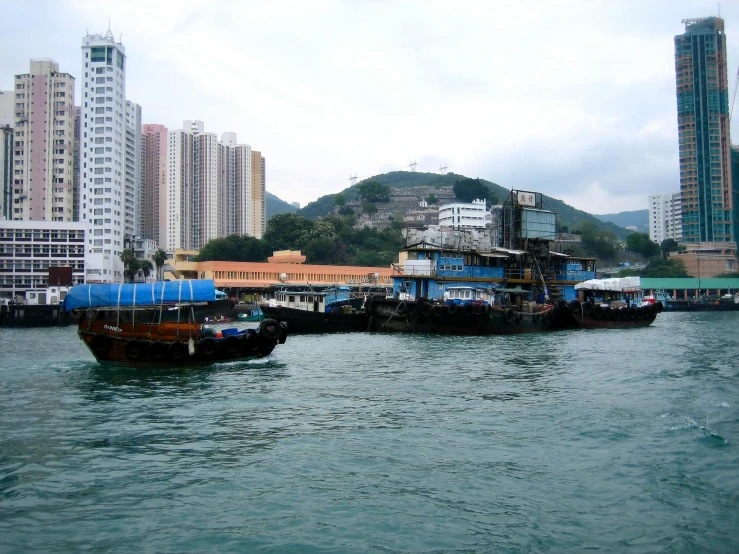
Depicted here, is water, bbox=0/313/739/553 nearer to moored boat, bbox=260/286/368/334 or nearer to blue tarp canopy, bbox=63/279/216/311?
blue tarp canopy, bbox=63/279/216/311

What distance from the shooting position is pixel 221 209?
378 ft

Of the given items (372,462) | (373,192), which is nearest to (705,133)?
(373,192)

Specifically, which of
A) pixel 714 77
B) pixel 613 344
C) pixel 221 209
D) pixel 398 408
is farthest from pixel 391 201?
pixel 398 408

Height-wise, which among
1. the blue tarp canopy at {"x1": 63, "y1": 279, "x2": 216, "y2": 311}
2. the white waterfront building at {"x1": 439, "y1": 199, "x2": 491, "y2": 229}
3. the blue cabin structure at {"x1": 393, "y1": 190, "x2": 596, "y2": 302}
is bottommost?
the blue tarp canopy at {"x1": 63, "y1": 279, "x2": 216, "y2": 311}

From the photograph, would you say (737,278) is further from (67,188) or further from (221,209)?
(67,188)

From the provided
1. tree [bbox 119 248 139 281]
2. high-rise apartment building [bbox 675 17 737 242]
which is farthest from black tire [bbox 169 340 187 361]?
high-rise apartment building [bbox 675 17 737 242]

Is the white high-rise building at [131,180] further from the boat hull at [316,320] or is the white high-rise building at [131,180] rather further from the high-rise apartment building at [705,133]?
the high-rise apartment building at [705,133]

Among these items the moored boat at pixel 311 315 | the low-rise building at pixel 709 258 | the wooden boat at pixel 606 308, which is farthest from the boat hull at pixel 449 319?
the low-rise building at pixel 709 258

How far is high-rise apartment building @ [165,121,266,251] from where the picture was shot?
363ft

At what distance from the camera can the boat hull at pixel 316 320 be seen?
110 feet

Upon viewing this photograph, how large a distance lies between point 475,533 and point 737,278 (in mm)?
97815

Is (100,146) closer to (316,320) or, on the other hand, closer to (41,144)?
(41,144)

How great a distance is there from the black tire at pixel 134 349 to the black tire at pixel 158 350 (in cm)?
30

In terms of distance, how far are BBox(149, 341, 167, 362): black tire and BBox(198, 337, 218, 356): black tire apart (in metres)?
1.07
